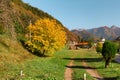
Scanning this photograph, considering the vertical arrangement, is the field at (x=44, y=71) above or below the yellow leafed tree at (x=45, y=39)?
below

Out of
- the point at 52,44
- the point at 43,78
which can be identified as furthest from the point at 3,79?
the point at 52,44

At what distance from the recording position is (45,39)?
6506 cm

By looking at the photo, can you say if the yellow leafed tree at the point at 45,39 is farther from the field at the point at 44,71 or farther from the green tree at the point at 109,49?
the green tree at the point at 109,49

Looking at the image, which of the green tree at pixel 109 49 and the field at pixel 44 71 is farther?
the green tree at pixel 109 49

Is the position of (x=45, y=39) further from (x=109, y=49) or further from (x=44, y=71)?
(x=44, y=71)

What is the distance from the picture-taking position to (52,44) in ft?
211

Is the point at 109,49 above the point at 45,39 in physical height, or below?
below

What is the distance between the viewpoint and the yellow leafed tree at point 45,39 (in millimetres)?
64812

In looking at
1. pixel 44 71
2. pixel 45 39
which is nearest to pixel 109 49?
pixel 44 71

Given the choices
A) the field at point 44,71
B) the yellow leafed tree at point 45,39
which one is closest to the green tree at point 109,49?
the field at point 44,71

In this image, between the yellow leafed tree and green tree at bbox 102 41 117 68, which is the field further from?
the yellow leafed tree

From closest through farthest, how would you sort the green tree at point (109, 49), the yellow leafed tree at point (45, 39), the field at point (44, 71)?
the field at point (44, 71)
the green tree at point (109, 49)
the yellow leafed tree at point (45, 39)

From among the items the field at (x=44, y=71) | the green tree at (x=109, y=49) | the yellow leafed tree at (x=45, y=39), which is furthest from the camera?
the yellow leafed tree at (x=45, y=39)

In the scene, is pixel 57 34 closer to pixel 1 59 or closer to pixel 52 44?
pixel 52 44
